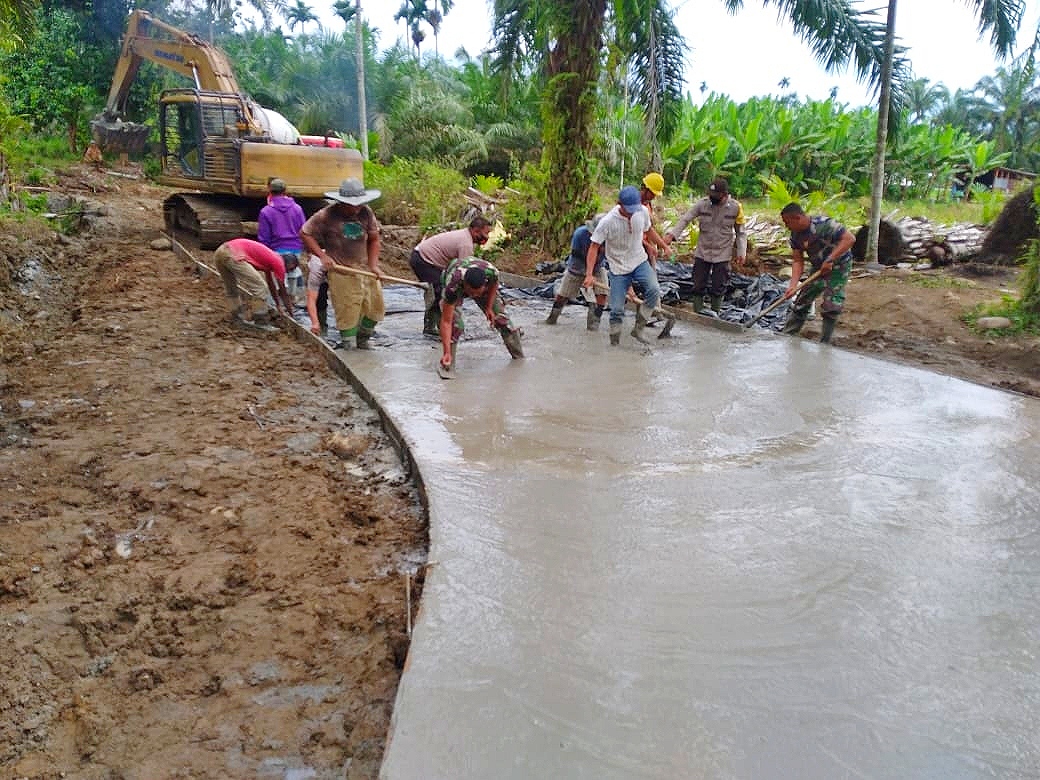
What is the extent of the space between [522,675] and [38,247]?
1070 cm

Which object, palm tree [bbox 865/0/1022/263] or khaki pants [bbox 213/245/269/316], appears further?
palm tree [bbox 865/0/1022/263]

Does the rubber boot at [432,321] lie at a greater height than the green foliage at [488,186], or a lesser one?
lesser

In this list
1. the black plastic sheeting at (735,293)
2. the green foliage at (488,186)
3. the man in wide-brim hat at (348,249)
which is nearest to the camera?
the man in wide-brim hat at (348,249)

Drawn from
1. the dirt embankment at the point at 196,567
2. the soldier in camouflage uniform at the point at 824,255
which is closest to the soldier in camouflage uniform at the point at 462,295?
the dirt embankment at the point at 196,567

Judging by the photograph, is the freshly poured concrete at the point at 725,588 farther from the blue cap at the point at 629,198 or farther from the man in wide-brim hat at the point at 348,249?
the blue cap at the point at 629,198

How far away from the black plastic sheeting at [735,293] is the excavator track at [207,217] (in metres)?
4.17

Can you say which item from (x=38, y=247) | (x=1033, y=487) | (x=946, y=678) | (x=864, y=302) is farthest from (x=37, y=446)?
(x=864, y=302)

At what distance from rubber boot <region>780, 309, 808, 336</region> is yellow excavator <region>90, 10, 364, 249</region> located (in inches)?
274

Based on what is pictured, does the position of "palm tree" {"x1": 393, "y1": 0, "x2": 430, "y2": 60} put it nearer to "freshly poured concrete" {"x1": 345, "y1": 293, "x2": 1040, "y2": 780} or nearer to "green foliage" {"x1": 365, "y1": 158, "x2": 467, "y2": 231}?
"green foliage" {"x1": 365, "y1": 158, "x2": 467, "y2": 231}

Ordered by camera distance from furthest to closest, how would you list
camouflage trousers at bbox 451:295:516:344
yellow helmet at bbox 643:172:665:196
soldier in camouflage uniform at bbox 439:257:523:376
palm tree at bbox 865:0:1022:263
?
palm tree at bbox 865:0:1022:263
yellow helmet at bbox 643:172:665:196
camouflage trousers at bbox 451:295:516:344
soldier in camouflage uniform at bbox 439:257:523:376

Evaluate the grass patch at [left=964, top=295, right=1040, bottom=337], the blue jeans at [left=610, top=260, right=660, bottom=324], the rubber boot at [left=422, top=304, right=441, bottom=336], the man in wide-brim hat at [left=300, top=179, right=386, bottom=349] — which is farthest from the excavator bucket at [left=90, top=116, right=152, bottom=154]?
the grass patch at [left=964, top=295, right=1040, bottom=337]

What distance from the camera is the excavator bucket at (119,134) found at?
16078 mm

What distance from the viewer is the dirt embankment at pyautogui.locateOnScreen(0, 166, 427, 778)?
8.30ft

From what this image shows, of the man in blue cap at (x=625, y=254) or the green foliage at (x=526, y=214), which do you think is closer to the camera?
the man in blue cap at (x=625, y=254)
